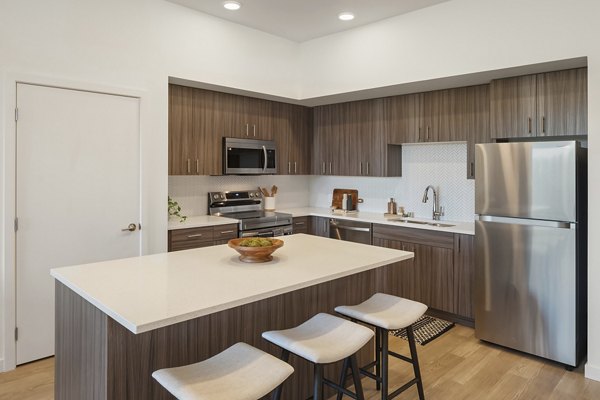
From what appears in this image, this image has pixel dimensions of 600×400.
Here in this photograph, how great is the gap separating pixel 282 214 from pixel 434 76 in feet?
7.00

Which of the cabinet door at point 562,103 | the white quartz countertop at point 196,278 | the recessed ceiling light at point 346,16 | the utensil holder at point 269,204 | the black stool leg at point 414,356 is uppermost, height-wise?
the recessed ceiling light at point 346,16

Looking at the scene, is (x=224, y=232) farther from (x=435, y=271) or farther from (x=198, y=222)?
(x=435, y=271)

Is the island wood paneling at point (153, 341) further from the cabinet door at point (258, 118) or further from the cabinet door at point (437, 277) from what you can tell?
the cabinet door at point (258, 118)

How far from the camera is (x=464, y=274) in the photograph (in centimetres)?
380

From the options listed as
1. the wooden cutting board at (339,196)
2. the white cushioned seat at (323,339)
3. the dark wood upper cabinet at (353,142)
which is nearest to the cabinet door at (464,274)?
the dark wood upper cabinet at (353,142)

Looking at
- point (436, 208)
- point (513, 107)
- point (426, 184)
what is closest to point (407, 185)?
point (426, 184)

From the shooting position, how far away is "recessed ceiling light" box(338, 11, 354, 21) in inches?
155

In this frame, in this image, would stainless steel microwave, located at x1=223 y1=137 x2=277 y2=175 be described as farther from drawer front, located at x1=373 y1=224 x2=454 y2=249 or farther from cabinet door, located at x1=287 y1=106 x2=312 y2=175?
drawer front, located at x1=373 y1=224 x2=454 y2=249

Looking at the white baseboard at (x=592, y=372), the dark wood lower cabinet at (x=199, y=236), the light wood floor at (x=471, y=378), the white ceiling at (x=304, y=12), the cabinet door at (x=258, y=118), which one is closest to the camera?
the light wood floor at (x=471, y=378)

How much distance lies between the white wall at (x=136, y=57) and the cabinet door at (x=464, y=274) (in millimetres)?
2494

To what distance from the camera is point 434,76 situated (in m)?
3.71

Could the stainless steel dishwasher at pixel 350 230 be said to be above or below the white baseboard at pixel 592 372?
above

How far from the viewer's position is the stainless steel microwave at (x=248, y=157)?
446 cm

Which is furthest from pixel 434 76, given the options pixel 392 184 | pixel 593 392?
pixel 593 392
